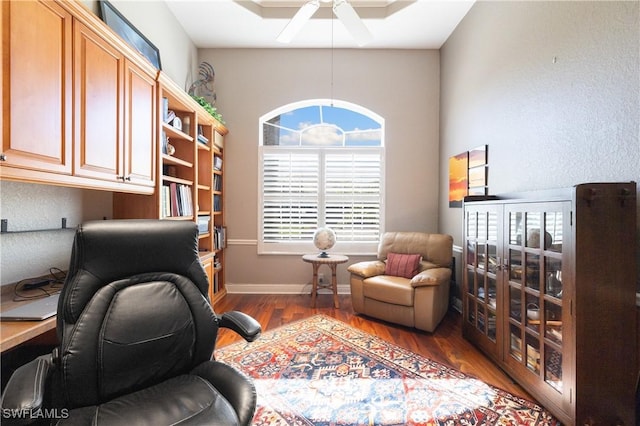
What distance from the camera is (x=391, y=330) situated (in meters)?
2.94

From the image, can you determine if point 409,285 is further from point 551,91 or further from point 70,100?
point 70,100

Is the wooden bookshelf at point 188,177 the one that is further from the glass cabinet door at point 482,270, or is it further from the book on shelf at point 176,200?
the glass cabinet door at point 482,270

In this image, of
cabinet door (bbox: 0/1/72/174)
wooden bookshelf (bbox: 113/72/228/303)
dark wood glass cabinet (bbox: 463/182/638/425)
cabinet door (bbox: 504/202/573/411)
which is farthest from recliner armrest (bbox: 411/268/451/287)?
cabinet door (bbox: 0/1/72/174)

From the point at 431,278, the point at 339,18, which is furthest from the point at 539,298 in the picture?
the point at 339,18

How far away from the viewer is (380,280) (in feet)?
10.2

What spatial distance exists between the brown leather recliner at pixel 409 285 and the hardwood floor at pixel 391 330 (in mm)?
107

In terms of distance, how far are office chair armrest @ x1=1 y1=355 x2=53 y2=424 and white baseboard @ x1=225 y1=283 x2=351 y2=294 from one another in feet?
10.1

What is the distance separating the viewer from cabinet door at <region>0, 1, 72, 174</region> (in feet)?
4.10

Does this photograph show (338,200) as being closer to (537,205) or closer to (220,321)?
(537,205)

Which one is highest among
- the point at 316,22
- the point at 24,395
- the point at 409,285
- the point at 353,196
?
the point at 316,22

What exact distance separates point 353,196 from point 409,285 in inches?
61.9

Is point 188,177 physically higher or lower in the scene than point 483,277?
higher

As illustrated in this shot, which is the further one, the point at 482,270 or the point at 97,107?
the point at 482,270

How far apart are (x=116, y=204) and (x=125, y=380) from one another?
1711mm
